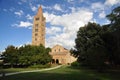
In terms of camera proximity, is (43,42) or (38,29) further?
(43,42)

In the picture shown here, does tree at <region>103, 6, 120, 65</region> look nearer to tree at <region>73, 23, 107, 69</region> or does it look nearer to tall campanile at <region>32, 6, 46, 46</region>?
tree at <region>73, 23, 107, 69</region>

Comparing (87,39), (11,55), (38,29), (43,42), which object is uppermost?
(38,29)

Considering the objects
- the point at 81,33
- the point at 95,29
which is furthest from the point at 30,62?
the point at 95,29

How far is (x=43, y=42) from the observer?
357 ft

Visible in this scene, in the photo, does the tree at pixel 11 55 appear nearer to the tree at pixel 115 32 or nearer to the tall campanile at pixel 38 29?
the tree at pixel 115 32

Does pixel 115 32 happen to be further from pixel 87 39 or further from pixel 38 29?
pixel 38 29

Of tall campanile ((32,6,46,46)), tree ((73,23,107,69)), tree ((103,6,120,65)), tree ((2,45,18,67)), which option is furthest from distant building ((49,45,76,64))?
tree ((103,6,120,65))

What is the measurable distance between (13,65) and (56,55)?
1339 inches

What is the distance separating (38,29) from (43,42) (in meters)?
6.99

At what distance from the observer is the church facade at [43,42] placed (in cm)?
9469

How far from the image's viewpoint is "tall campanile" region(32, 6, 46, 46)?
106519 millimetres

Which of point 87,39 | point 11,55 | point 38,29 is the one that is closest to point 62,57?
point 38,29

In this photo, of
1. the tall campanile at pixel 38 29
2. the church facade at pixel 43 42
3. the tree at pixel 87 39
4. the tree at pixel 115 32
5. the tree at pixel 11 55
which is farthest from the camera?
the tall campanile at pixel 38 29

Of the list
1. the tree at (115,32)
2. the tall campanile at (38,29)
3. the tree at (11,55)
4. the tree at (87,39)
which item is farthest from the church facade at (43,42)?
the tree at (115,32)
